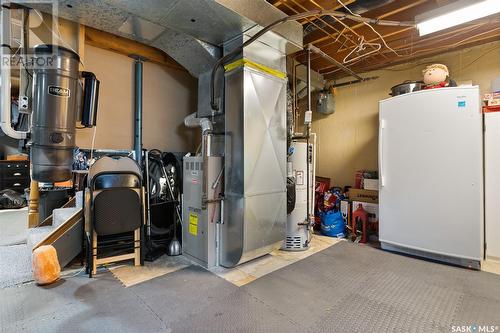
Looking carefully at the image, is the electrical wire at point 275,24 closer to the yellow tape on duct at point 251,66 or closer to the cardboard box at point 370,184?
the yellow tape on duct at point 251,66

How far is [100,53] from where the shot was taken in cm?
338

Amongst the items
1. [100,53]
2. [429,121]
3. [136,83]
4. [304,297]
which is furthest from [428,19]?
[100,53]

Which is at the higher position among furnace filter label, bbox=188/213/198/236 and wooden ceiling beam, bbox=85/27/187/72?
wooden ceiling beam, bbox=85/27/187/72

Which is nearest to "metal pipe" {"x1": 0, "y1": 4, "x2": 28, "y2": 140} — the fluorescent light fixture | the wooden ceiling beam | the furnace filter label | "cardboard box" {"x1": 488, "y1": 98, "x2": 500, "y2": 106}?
the wooden ceiling beam

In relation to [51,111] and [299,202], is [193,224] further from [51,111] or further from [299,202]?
[51,111]

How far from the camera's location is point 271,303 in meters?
2.13

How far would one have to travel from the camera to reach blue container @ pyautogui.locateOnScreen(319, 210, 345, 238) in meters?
4.05

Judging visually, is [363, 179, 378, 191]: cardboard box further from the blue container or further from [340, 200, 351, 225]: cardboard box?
the blue container

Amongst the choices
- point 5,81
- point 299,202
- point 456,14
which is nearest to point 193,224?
point 299,202

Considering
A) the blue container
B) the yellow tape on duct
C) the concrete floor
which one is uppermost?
the yellow tape on duct

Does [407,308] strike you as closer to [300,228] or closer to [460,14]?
[300,228]

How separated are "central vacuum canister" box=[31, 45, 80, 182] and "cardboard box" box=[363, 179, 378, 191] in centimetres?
405

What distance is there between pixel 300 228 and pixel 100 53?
3.63 meters

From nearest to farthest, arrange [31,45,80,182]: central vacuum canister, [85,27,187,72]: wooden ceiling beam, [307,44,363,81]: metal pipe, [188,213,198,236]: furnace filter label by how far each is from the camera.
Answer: [31,45,80,182]: central vacuum canister
[188,213,198,236]: furnace filter label
[85,27,187,72]: wooden ceiling beam
[307,44,363,81]: metal pipe
